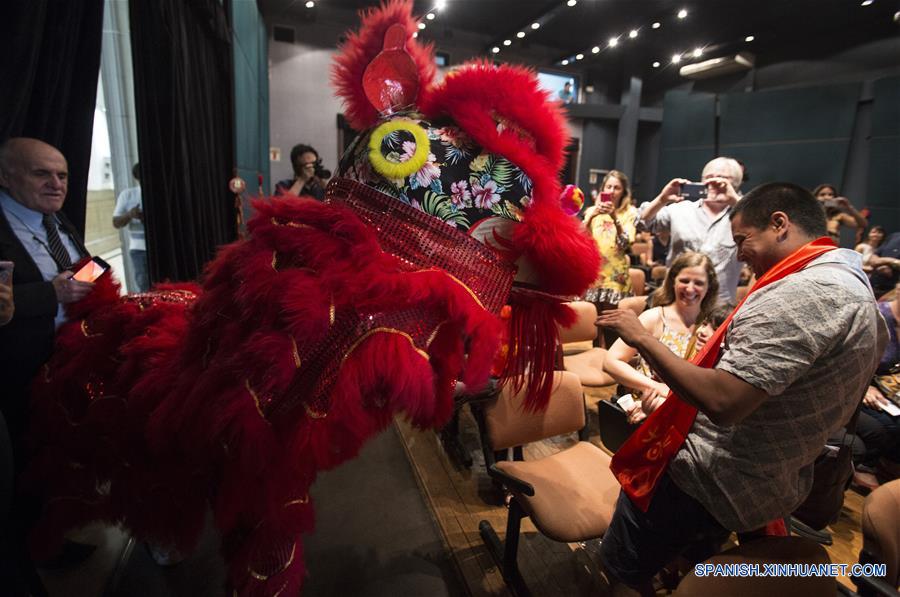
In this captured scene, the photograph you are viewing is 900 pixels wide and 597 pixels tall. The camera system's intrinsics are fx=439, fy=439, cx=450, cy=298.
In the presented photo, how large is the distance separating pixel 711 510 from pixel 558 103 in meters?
1.04

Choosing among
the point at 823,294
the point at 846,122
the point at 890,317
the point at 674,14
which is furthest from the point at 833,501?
the point at 846,122

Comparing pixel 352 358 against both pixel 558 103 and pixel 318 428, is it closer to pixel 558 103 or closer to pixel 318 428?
pixel 318 428

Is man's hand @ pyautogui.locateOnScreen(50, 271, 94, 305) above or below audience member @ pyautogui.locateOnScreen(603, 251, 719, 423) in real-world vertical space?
above

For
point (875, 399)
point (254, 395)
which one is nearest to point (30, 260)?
point (254, 395)

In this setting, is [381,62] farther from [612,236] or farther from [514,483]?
[612,236]

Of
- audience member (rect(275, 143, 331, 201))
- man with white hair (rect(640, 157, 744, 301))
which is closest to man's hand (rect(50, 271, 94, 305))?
audience member (rect(275, 143, 331, 201))

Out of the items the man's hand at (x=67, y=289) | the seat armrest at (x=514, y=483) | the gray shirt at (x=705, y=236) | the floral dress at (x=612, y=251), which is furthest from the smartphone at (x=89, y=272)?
the floral dress at (x=612, y=251)

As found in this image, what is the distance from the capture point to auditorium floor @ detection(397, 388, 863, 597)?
5.36ft

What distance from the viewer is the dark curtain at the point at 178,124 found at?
6.60 ft

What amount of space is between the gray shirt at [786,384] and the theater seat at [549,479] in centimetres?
45

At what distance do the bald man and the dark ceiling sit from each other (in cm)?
563

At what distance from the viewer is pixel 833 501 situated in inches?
61.8

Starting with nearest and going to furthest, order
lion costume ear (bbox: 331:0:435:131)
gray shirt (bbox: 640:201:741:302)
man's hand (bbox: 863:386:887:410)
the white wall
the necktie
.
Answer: lion costume ear (bbox: 331:0:435:131)
the necktie
man's hand (bbox: 863:386:887:410)
gray shirt (bbox: 640:201:741:302)
the white wall

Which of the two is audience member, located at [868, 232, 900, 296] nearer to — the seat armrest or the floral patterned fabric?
the seat armrest
